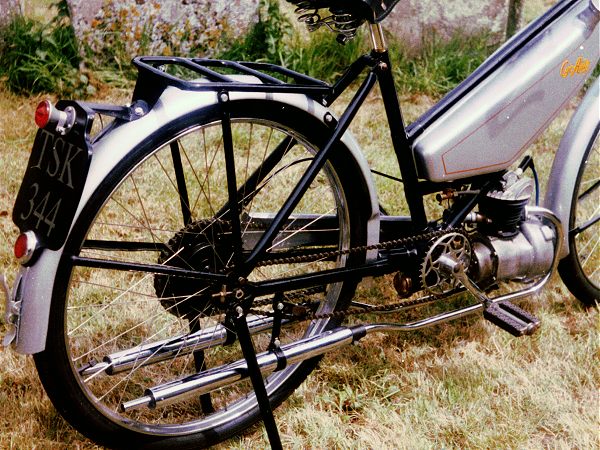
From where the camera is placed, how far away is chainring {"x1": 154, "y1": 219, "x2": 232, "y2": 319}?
8.09ft

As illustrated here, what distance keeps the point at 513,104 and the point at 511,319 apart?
2.40 feet

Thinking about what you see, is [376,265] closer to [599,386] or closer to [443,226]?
[443,226]

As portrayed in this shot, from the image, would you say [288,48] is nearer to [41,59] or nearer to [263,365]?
[41,59]

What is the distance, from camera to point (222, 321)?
8.25 feet

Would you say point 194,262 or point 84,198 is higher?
point 84,198

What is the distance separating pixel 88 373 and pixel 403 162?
1188 millimetres

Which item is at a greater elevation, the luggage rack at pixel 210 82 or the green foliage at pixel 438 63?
the luggage rack at pixel 210 82

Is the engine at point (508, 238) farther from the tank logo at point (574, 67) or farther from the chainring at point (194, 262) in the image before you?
the chainring at point (194, 262)

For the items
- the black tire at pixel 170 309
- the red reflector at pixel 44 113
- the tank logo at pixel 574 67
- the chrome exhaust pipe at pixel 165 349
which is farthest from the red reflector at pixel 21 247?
the tank logo at pixel 574 67

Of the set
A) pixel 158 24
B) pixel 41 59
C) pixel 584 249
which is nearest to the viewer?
pixel 584 249

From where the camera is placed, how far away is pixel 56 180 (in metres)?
2.09

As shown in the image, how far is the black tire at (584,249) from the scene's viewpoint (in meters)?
3.09

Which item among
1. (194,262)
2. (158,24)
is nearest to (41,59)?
(158,24)

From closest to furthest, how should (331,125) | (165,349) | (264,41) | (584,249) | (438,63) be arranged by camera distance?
(331,125)
(165,349)
(584,249)
(264,41)
(438,63)
